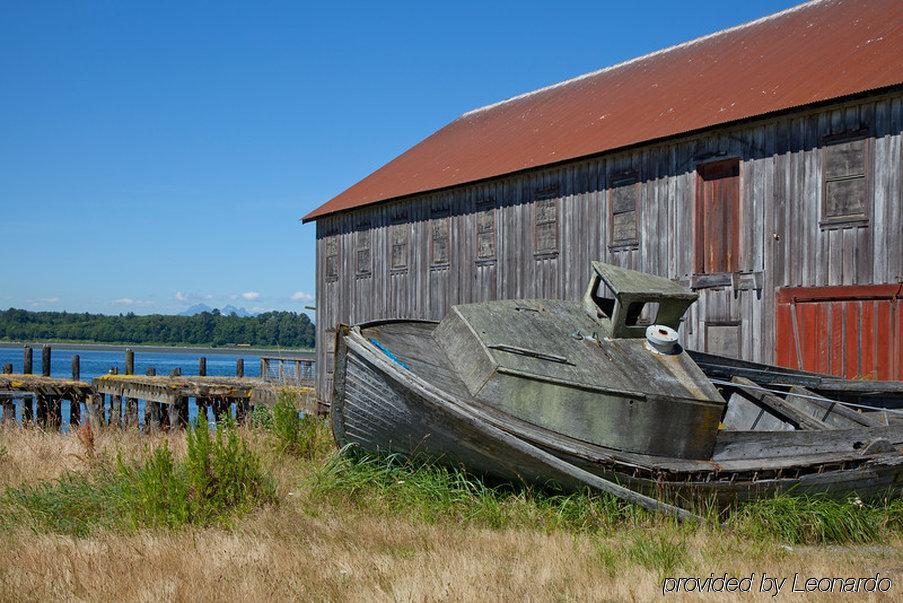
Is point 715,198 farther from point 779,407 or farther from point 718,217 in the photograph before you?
point 779,407

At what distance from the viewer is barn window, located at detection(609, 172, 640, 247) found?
1773 cm

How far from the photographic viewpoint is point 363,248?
25.8 meters

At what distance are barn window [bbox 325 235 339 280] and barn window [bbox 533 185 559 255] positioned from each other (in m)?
8.55

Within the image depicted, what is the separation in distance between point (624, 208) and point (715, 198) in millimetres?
2083

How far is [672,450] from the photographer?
30.4 feet

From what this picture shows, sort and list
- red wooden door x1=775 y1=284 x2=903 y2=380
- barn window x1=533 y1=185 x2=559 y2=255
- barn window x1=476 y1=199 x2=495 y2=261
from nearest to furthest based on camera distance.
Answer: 1. red wooden door x1=775 y1=284 x2=903 y2=380
2. barn window x1=533 y1=185 x2=559 y2=255
3. barn window x1=476 y1=199 x2=495 y2=261

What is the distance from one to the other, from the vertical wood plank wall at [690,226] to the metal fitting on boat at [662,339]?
5.38 metres

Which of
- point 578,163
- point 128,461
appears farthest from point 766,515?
point 578,163

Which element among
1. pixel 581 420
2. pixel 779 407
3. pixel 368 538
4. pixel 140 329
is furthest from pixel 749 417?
pixel 140 329

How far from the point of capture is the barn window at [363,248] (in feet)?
83.8

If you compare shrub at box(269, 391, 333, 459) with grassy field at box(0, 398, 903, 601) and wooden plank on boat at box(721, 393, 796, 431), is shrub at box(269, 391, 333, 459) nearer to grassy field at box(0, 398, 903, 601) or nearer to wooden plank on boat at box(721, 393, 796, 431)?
grassy field at box(0, 398, 903, 601)

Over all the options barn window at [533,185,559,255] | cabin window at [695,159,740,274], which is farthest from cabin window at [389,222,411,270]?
cabin window at [695,159,740,274]

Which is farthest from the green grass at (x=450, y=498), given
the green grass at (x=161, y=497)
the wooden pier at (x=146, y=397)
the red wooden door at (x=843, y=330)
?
the wooden pier at (x=146, y=397)

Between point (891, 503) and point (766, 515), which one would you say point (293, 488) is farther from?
point (891, 503)
